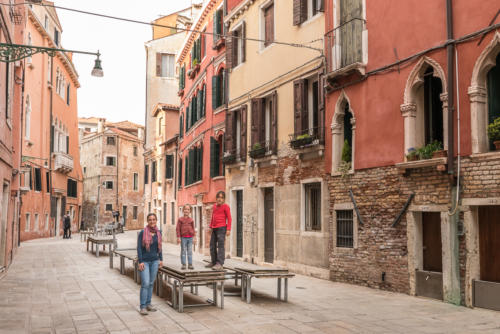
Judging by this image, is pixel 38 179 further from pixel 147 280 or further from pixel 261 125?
pixel 147 280

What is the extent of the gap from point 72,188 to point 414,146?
37.1 meters

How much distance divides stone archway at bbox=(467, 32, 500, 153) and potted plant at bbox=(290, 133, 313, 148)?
5196mm

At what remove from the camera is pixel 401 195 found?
10930 millimetres

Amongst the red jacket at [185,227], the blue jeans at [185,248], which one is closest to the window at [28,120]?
the red jacket at [185,227]

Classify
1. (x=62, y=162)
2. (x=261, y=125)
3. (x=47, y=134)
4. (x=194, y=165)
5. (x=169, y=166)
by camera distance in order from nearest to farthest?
(x=261, y=125), (x=194, y=165), (x=169, y=166), (x=47, y=134), (x=62, y=162)

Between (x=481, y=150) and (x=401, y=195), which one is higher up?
(x=481, y=150)

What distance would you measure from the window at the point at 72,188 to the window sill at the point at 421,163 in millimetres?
35681

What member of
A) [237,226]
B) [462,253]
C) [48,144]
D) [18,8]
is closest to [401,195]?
[462,253]

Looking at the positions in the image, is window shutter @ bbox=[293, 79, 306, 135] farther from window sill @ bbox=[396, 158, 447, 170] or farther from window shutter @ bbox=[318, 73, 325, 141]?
window sill @ bbox=[396, 158, 447, 170]

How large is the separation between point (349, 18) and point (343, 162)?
11.0ft

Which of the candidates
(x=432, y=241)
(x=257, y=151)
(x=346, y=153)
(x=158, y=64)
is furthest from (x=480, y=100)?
(x=158, y=64)

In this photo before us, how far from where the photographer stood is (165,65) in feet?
136

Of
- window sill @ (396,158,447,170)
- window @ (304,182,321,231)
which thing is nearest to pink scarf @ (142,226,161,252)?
window sill @ (396,158,447,170)

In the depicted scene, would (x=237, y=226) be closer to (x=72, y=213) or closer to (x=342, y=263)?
(x=342, y=263)
